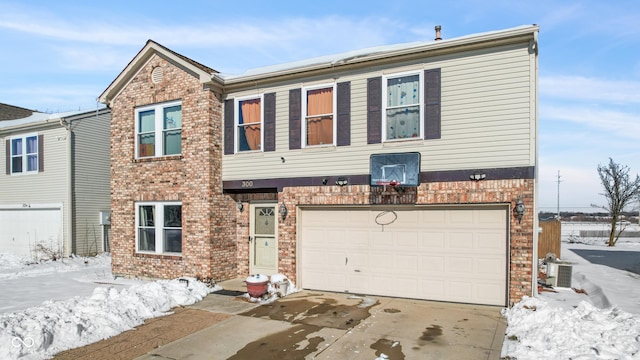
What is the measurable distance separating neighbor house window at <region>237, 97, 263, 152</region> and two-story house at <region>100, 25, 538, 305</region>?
4 cm

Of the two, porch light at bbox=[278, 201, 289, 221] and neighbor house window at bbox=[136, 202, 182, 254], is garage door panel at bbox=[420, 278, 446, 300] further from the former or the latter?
neighbor house window at bbox=[136, 202, 182, 254]

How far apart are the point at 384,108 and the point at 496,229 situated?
3.68 metres

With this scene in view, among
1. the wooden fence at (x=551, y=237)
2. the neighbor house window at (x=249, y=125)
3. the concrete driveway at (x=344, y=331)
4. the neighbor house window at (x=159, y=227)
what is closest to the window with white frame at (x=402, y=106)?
the neighbor house window at (x=249, y=125)

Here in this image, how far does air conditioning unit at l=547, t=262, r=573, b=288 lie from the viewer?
10.0 meters

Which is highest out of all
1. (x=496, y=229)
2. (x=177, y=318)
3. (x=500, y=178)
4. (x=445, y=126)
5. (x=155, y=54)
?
(x=155, y=54)

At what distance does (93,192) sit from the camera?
1708 centimetres

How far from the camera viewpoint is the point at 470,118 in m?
8.87

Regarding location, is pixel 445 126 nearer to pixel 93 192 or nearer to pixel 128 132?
pixel 128 132

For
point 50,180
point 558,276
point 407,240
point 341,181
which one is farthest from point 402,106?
point 50,180

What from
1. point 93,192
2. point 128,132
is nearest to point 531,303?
point 128,132

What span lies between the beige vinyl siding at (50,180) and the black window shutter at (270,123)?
32.6 ft

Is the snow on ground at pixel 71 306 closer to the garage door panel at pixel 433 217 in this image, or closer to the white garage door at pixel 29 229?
the white garage door at pixel 29 229

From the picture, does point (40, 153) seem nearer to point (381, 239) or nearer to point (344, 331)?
point (381, 239)

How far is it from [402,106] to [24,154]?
16.3 metres
